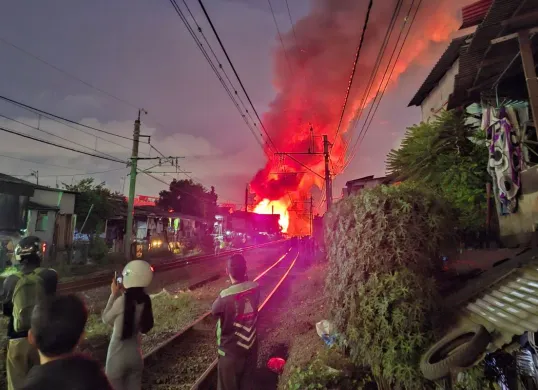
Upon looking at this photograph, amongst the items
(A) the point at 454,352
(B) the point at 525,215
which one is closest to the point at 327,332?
(A) the point at 454,352

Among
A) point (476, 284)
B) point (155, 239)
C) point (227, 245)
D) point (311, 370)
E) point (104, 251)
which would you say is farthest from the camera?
point (227, 245)

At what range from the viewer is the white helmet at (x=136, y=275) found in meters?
3.43

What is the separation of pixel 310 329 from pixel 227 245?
1560 inches

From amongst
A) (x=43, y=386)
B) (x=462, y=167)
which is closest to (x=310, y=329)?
(x=462, y=167)

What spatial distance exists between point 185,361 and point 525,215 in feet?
24.1

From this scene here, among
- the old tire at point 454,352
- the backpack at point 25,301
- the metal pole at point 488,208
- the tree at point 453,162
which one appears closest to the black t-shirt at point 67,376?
the backpack at point 25,301

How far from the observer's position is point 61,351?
1968mm

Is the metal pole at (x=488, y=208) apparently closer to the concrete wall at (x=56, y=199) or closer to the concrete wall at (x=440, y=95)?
the concrete wall at (x=440, y=95)

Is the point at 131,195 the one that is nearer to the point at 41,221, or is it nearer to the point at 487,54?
the point at 41,221

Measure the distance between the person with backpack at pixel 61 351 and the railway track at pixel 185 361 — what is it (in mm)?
3787

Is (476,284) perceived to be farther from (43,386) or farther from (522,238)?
(43,386)

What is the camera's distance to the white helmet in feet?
11.2

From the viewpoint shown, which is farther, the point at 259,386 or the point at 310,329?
the point at 310,329

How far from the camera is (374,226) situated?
4.97m
